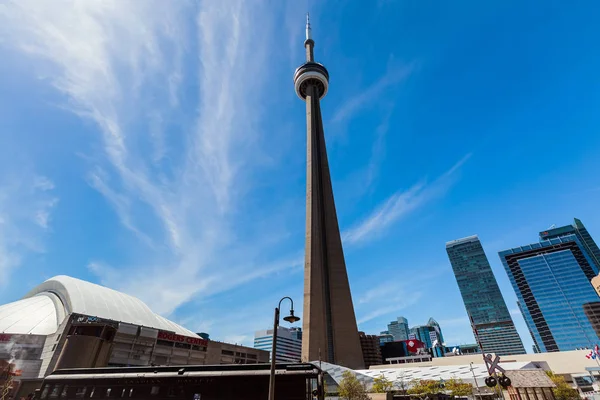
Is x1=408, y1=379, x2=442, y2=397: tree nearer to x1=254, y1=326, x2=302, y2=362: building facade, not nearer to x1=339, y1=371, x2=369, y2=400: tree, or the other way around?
x1=339, y1=371, x2=369, y2=400: tree

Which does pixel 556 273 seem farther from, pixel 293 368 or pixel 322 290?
pixel 293 368

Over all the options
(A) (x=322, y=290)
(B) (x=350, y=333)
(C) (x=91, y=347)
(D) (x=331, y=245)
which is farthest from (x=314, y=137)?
(C) (x=91, y=347)

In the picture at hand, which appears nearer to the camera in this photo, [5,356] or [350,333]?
[5,356]

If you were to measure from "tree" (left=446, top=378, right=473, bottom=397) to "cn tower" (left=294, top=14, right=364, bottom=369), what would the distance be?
20.7m

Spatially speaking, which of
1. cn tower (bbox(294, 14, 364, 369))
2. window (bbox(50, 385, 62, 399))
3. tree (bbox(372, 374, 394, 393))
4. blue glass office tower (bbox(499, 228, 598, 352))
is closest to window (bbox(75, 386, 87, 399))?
window (bbox(50, 385, 62, 399))

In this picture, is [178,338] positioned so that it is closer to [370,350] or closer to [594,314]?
[370,350]

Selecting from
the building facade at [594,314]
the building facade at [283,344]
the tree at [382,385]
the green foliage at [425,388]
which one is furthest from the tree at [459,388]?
the building facade at [594,314]

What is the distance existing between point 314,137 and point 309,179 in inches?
510

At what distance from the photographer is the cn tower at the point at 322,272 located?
2479 inches

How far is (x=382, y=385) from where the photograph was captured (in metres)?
43.1

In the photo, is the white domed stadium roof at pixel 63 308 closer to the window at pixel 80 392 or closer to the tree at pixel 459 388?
the window at pixel 80 392

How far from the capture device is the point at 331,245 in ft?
245

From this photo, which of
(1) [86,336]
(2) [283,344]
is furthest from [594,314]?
(1) [86,336]

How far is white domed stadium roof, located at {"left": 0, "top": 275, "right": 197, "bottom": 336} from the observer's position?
2180 inches
